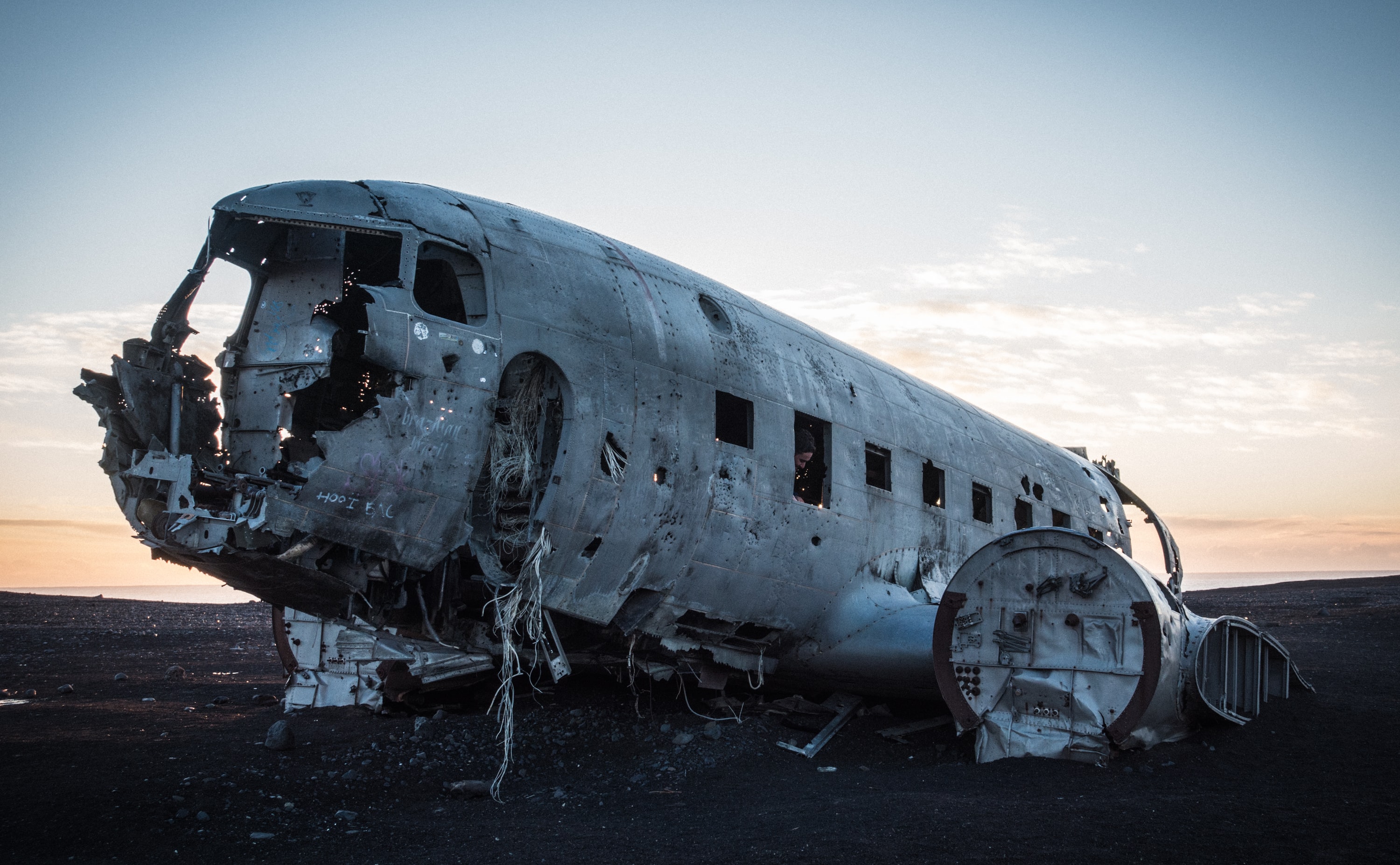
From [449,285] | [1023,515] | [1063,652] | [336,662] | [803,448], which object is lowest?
[336,662]

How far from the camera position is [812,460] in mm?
11289

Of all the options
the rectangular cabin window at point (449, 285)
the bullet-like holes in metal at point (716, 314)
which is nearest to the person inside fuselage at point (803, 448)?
the bullet-like holes in metal at point (716, 314)

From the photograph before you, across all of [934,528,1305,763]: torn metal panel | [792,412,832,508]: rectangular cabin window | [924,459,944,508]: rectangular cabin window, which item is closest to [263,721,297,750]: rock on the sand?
[792,412,832,508]: rectangular cabin window

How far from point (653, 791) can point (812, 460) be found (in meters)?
4.08

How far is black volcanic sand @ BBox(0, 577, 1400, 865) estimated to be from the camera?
6867mm

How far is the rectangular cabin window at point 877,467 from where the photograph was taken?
38.2ft

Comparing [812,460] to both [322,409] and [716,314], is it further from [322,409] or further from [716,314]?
[322,409]

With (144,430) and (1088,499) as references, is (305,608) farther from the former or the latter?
(1088,499)

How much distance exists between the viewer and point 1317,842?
6.71 metres

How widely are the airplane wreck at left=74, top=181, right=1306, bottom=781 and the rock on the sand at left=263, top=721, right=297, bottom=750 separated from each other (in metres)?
1.16

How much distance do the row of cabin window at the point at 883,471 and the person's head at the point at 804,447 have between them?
801mm

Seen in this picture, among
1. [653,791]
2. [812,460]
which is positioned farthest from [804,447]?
[653,791]

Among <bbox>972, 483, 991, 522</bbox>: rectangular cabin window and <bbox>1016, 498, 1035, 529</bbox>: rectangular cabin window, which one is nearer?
<bbox>972, 483, 991, 522</bbox>: rectangular cabin window

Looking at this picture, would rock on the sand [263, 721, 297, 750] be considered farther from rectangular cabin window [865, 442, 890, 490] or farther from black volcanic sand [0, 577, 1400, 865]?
rectangular cabin window [865, 442, 890, 490]
